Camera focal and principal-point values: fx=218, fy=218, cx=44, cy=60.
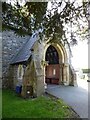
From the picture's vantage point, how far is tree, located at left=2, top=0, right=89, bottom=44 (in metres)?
7.97

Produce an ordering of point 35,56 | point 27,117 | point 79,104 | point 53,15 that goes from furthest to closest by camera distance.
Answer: point 35,56 → point 79,104 → point 27,117 → point 53,15

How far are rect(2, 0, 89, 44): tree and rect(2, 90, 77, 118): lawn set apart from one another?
4.15 meters

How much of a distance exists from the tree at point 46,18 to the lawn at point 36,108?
4146 mm

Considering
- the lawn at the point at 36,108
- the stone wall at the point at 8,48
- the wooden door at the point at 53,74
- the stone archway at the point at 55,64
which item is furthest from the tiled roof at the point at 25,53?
the lawn at the point at 36,108

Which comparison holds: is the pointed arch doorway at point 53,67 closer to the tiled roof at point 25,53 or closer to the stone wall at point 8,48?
the tiled roof at point 25,53

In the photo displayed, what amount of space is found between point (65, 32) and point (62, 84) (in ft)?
41.8

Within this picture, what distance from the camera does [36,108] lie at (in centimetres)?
1202

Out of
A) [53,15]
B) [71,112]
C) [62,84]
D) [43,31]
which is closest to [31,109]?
[71,112]

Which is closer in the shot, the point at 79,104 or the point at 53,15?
the point at 53,15

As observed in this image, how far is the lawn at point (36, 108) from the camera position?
10773 millimetres

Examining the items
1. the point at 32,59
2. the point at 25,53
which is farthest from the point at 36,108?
the point at 25,53

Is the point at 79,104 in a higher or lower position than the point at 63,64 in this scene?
lower

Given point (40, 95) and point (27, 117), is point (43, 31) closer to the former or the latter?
point (27, 117)

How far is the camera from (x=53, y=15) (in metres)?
8.00
